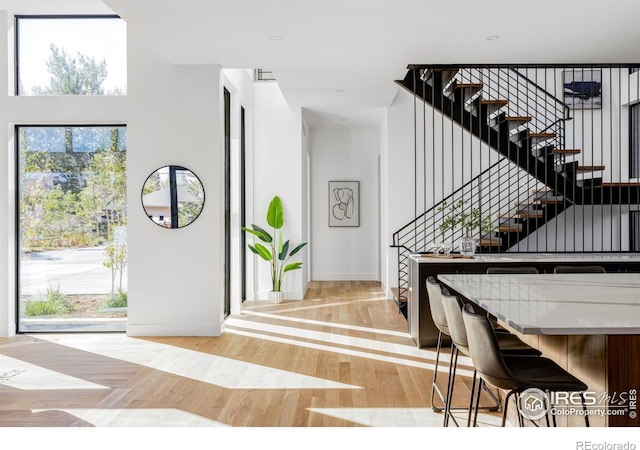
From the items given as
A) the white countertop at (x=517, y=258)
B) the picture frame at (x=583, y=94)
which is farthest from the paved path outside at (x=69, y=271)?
the picture frame at (x=583, y=94)

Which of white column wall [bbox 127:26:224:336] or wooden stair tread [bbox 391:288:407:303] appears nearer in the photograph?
white column wall [bbox 127:26:224:336]

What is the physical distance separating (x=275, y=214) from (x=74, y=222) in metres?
2.88

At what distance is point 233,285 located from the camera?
6980 mm

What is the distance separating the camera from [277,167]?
8.24 meters

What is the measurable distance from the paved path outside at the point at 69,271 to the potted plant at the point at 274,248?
2291 mm

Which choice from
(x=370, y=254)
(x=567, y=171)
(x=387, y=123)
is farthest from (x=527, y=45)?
(x=370, y=254)

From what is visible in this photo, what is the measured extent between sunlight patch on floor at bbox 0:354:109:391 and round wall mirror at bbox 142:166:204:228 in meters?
1.86

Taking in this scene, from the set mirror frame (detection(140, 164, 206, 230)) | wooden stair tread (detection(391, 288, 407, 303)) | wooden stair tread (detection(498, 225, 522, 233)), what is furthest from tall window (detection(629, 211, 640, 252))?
mirror frame (detection(140, 164, 206, 230))

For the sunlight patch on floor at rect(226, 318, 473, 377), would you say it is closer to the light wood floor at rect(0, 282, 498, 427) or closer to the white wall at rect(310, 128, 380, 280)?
the light wood floor at rect(0, 282, 498, 427)

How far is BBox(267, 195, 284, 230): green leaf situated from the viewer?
26.1 feet

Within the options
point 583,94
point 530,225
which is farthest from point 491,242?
point 583,94

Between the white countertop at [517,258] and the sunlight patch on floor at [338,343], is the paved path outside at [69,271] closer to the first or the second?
the sunlight patch on floor at [338,343]
